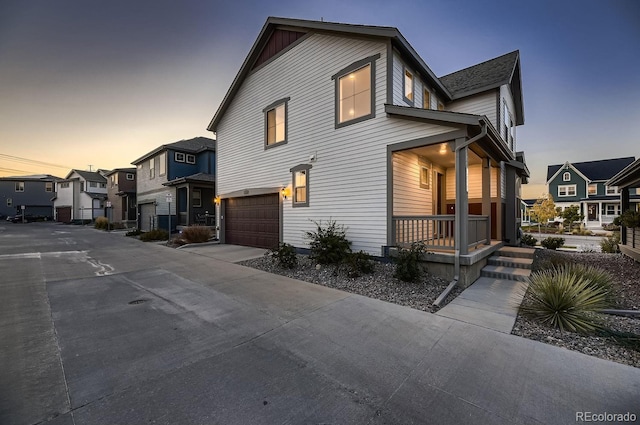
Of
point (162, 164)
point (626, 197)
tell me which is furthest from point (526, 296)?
point (162, 164)

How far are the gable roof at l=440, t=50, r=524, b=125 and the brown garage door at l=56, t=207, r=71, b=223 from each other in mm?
52057

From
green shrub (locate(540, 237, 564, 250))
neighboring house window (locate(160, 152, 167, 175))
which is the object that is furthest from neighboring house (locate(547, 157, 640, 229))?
neighboring house window (locate(160, 152, 167, 175))

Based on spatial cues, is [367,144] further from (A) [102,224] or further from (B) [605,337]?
(A) [102,224]

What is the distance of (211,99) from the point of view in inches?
729

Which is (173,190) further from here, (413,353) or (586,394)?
(586,394)

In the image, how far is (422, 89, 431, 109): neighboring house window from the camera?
30.2ft

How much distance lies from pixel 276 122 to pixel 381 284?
8300 millimetres

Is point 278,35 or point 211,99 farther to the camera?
point 211,99

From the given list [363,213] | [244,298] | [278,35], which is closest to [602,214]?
[363,213]

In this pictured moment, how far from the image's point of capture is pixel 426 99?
30.9 ft

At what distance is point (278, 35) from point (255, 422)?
12953 mm

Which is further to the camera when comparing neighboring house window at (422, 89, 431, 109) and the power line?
the power line

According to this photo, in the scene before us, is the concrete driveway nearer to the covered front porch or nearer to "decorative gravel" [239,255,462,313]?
"decorative gravel" [239,255,462,313]

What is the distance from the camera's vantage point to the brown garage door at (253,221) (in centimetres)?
1127
